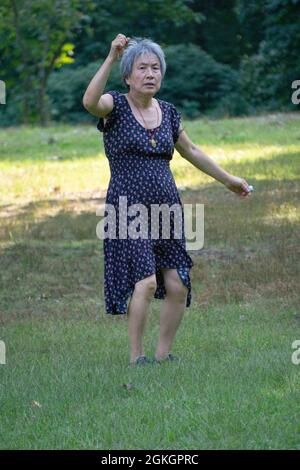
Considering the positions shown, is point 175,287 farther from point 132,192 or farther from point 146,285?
point 132,192

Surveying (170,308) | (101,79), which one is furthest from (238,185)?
(101,79)

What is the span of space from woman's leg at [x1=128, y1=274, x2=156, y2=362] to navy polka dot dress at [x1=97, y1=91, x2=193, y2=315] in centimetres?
4

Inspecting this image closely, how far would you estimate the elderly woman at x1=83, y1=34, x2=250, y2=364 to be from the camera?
6.63m

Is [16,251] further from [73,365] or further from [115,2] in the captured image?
→ [115,2]

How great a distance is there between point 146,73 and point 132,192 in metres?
0.70

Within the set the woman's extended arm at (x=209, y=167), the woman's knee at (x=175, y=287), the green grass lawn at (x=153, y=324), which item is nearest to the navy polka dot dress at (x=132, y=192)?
the woman's knee at (x=175, y=287)

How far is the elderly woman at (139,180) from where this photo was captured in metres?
6.63

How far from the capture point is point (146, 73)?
664 cm

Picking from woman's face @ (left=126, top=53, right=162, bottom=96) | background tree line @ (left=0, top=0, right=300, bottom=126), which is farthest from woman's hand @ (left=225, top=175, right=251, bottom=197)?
background tree line @ (left=0, top=0, right=300, bottom=126)

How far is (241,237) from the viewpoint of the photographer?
1160cm

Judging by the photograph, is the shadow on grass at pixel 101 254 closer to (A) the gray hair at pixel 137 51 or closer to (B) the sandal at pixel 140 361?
(B) the sandal at pixel 140 361

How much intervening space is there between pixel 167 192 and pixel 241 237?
194 inches

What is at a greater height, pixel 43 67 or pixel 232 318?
pixel 232 318

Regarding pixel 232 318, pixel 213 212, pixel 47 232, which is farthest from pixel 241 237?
pixel 232 318
